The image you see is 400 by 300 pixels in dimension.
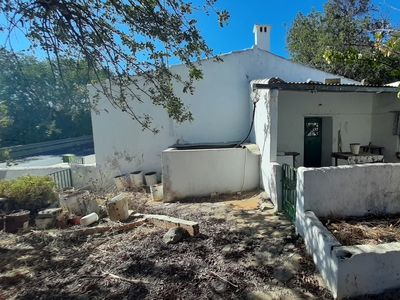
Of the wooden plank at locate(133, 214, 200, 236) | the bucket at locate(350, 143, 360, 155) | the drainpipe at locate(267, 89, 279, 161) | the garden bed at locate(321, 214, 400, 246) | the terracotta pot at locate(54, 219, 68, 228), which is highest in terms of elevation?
the drainpipe at locate(267, 89, 279, 161)

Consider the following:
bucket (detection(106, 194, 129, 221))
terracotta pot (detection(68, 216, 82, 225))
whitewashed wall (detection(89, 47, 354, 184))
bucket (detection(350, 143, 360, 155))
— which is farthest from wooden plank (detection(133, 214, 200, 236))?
bucket (detection(350, 143, 360, 155))

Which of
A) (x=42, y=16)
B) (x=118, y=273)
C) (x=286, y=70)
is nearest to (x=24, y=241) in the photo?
(x=118, y=273)

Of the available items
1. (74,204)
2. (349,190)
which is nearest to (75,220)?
(74,204)

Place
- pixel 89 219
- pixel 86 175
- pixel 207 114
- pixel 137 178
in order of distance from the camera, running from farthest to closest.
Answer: pixel 86 175
pixel 137 178
pixel 207 114
pixel 89 219

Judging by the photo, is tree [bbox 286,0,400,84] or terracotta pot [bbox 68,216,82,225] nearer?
terracotta pot [bbox 68,216,82,225]

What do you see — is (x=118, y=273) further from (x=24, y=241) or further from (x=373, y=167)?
(x=373, y=167)

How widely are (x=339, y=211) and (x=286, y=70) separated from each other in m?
8.25

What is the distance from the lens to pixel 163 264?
12.3 ft

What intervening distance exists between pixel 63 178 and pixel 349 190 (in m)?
11.4

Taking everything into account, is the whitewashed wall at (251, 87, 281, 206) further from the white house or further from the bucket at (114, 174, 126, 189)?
the bucket at (114, 174, 126, 189)

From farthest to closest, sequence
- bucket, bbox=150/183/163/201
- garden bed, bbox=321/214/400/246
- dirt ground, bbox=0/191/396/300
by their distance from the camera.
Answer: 1. bucket, bbox=150/183/163/201
2. garden bed, bbox=321/214/400/246
3. dirt ground, bbox=0/191/396/300

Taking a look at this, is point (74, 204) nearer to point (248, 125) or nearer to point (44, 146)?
point (248, 125)

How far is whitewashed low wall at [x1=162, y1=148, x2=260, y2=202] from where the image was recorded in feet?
25.9

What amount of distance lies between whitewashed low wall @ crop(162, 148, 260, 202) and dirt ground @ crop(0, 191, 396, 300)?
2534 mm
